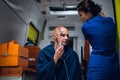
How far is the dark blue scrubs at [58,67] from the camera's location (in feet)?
7.25

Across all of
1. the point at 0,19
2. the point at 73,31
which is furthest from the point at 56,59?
the point at 73,31

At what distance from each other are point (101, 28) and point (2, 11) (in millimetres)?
1360

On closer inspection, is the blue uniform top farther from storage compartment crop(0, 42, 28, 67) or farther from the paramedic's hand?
storage compartment crop(0, 42, 28, 67)

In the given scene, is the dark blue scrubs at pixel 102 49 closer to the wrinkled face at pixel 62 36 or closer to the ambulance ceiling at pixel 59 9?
the wrinkled face at pixel 62 36

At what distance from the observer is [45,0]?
362 centimetres

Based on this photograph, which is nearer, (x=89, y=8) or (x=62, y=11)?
(x=89, y=8)

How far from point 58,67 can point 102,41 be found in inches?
28.0

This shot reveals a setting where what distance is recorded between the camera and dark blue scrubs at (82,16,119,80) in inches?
66.5

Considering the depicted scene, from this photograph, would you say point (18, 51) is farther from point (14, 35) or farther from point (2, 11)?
point (14, 35)

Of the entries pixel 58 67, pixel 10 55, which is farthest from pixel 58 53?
pixel 10 55

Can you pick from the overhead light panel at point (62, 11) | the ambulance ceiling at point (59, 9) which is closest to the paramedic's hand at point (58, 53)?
the ambulance ceiling at point (59, 9)

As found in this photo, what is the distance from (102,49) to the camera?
1.72 m

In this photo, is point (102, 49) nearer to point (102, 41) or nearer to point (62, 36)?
point (102, 41)

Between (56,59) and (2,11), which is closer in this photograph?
(56,59)
